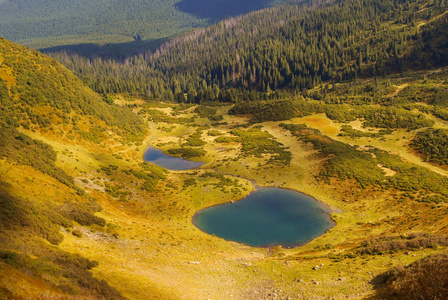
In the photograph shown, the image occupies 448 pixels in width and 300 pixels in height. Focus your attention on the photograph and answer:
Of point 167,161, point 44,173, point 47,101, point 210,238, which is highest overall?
point 47,101

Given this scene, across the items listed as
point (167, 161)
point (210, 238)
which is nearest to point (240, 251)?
point (210, 238)

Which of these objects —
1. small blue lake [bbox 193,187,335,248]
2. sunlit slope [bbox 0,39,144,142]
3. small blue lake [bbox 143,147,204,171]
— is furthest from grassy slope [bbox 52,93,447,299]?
sunlit slope [bbox 0,39,144,142]

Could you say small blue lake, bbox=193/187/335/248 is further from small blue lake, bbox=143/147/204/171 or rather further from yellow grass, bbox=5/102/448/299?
small blue lake, bbox=143/147/204/171

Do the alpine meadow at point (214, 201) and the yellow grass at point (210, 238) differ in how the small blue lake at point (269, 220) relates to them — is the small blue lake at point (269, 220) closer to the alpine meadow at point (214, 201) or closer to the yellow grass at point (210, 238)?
the alpine meadow at point (214, 201)

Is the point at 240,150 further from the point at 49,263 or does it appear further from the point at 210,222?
the point at 49,263

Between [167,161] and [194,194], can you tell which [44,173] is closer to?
[194,194]

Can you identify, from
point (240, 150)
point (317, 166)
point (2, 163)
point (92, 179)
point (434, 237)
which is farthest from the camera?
point (240, 150)

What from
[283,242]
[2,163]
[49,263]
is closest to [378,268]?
[283,242]
